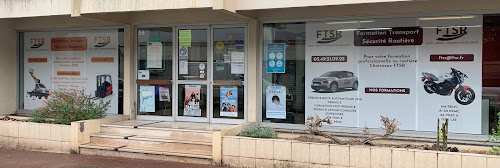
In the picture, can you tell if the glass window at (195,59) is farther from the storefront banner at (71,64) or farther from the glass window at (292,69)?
the storefront banner at (71,64)

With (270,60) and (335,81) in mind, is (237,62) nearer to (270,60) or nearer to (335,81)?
(270,60)

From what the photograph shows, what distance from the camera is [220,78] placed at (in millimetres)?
9195

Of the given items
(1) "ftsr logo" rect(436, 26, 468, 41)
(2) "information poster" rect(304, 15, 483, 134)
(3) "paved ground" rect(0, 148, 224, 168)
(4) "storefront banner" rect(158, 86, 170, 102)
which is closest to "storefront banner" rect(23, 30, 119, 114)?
(4) "storefront banner" rect(158, 86, 170, 102)

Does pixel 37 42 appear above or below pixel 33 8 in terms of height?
below

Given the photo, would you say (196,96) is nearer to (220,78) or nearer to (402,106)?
(220,78)

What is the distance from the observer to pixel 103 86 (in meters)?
10.2

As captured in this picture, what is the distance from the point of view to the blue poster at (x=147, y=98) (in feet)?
32.0

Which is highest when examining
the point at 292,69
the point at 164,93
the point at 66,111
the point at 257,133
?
the point at 292,69

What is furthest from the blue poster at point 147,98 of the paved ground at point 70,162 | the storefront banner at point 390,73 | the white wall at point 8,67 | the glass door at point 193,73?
the storefront banner at point 390,73

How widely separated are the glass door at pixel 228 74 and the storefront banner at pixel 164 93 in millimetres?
1094

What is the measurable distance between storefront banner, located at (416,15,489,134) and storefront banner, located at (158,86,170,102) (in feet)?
17.0

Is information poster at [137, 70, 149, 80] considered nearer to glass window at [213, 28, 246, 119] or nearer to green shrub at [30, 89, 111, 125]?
green shrub at [30, 89, 111, 125]

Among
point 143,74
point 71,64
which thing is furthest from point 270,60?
point 71,64

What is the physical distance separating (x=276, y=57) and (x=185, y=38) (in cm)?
213
